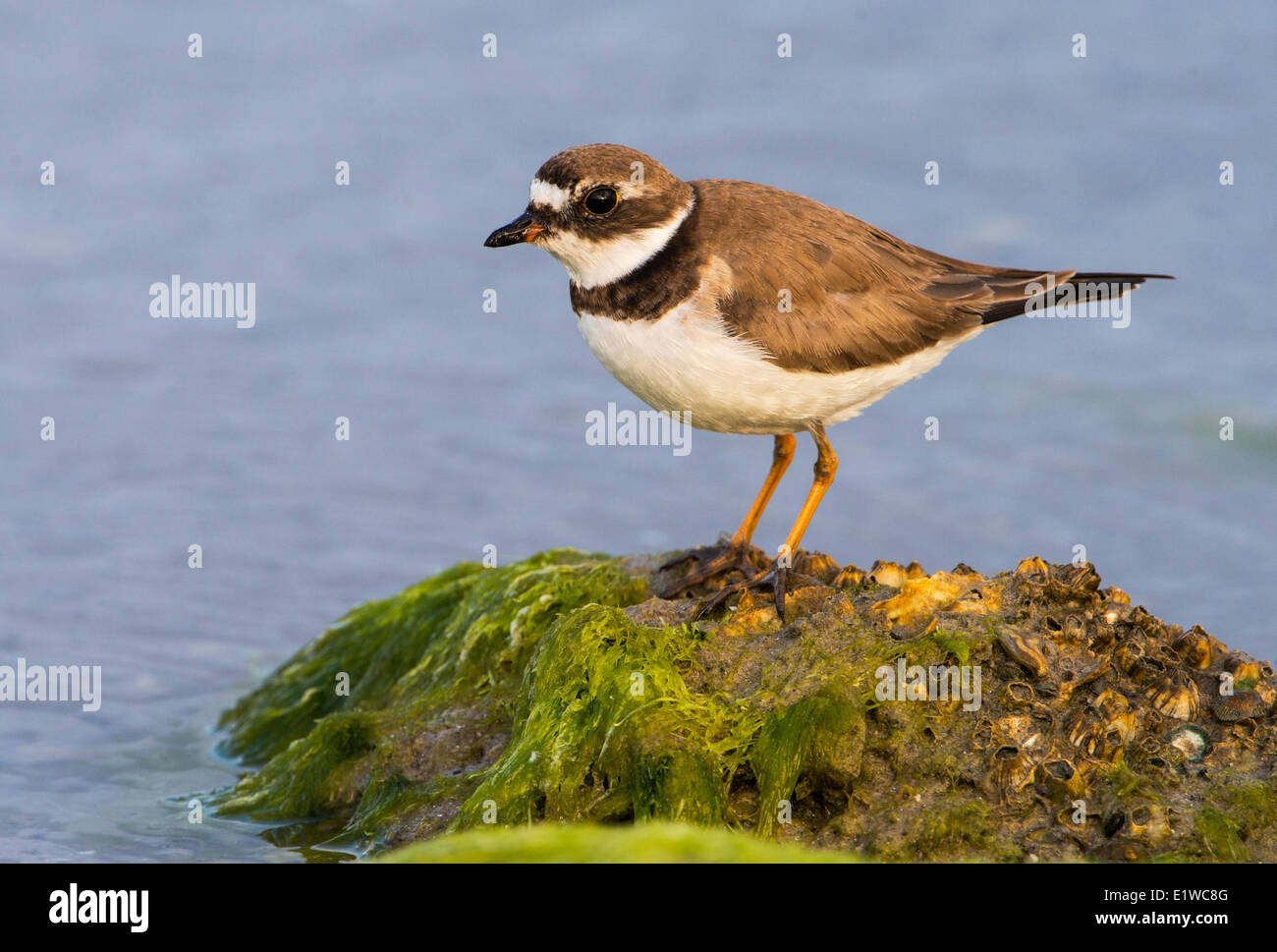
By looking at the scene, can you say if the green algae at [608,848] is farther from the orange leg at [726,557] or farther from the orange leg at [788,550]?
the orange leg at [726,557]

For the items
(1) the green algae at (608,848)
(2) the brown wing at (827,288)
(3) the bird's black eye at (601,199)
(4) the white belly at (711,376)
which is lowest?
(1) the green algae at (608,848)

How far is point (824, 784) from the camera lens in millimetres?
5957

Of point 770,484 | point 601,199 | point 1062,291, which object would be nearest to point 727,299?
point 601,199

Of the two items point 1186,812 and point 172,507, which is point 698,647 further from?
point 172,507

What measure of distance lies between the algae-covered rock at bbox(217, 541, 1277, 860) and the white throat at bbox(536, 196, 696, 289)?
176 cm

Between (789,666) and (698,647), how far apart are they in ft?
1.47

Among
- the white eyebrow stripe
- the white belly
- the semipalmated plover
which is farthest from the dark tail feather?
the white eyebrow stripe

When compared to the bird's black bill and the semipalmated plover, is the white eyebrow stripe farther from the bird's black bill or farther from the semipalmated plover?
the bird's black bill

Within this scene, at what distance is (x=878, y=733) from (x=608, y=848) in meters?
1.93

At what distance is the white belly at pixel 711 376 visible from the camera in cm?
728

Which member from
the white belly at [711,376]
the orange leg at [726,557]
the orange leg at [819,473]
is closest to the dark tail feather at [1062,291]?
the white belly at [711,376]

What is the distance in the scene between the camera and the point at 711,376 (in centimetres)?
729

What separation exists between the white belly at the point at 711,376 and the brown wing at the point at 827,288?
0.32 ft

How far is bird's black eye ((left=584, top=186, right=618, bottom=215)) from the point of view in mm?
7566
